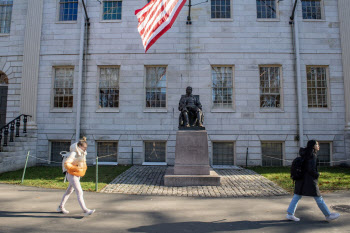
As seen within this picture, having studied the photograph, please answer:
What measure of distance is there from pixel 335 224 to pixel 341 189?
3842mm

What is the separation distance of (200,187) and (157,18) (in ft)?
19.8

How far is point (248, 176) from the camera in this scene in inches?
414

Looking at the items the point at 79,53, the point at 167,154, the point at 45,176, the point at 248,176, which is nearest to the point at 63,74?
the point at 79,53

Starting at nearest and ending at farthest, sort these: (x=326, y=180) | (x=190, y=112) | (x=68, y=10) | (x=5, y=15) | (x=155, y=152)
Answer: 1. (x=326, y=180)
2. (x=190, y=112)
3. (x=155, y=152)
4. (x=68, y=10)
5. (x=5, y=15)

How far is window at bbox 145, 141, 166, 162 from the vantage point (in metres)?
13.9

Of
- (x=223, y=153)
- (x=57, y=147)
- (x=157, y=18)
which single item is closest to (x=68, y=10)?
(x=57, y=147)

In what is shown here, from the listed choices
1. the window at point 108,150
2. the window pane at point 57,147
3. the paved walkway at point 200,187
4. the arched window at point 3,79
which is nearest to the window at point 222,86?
the paved walkway at point 200,187

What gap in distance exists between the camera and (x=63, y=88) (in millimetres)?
14508

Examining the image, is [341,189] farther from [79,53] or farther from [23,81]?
[23,81]

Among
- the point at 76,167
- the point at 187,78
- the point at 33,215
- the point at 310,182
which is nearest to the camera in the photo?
A: the point at 310,182

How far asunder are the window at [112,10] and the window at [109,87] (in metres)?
3.14

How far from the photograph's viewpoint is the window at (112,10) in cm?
1477

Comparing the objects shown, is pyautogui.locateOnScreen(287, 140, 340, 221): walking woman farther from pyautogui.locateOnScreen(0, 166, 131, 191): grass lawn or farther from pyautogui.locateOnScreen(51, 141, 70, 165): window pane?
pyautogui.locateOnScreen(51, 141, 70, 165): window pane

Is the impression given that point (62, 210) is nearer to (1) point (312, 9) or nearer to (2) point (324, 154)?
(2) point (324, 154)
